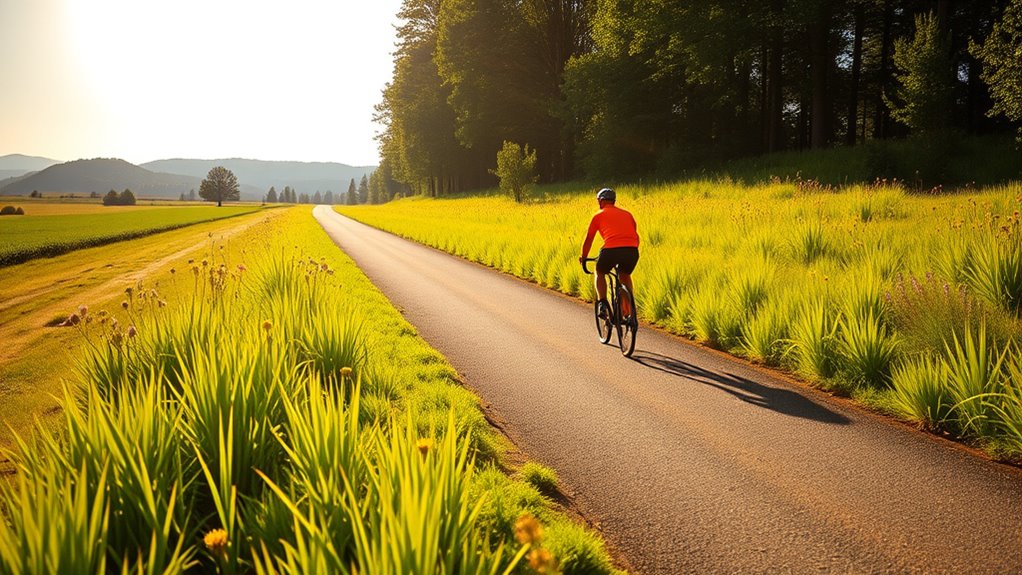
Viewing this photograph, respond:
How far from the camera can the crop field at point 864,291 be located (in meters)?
4.57

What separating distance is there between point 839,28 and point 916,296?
119 feet

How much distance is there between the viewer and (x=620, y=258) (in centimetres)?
769

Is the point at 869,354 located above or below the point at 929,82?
below

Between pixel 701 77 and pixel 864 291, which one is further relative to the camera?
pixel 701 77

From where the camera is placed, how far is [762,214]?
13.7 meters

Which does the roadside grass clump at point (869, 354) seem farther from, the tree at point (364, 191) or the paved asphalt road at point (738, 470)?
the tree at point (364, 191)

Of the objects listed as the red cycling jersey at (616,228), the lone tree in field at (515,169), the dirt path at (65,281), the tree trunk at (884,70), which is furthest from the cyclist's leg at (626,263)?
the tree trunk at (884,70)

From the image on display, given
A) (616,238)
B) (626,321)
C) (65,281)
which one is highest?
(616,238)

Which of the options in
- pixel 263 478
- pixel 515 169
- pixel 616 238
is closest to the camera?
pixel 263 478

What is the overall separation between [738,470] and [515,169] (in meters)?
29.0

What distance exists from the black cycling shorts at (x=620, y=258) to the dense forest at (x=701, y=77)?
1531 centimetres

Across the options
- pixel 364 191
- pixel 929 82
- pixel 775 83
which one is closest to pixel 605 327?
pixel 929 82

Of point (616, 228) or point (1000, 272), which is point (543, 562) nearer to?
point (616, 228)

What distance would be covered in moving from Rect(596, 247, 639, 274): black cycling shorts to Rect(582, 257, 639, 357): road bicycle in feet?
0.43
